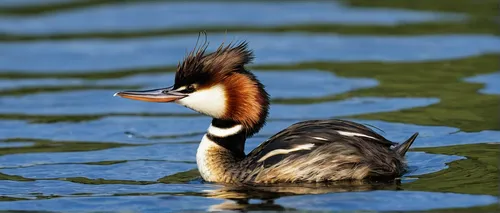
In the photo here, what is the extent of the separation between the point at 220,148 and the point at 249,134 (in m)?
0.29

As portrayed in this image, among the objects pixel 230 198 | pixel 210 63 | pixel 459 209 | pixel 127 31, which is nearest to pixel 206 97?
pixel 210 63

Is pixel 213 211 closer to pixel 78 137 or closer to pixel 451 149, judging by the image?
pixel 451 149

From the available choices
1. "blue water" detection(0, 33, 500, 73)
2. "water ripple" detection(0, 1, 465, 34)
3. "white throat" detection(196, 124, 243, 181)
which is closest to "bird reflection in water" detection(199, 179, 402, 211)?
"white throat" detection(196, 124, 243, 181)

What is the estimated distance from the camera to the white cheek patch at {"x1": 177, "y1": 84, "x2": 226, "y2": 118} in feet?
35.5

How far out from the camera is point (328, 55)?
17.4 metres

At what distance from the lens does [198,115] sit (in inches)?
569

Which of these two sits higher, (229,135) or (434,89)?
Result: (434,89)

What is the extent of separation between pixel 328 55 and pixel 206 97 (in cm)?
678

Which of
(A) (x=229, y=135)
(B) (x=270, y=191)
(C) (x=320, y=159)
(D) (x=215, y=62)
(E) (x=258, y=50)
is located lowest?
(B) (x=270, y=191)

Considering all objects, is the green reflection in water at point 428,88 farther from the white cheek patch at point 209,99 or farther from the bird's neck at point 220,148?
the white cheek patch at point 209,99

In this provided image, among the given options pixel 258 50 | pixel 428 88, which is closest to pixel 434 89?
pixel 428 88

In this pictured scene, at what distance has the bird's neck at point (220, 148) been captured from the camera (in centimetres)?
1075

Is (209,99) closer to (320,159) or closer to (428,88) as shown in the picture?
(320,159)

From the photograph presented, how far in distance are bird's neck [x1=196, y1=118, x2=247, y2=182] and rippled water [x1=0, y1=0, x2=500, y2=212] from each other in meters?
0.16
